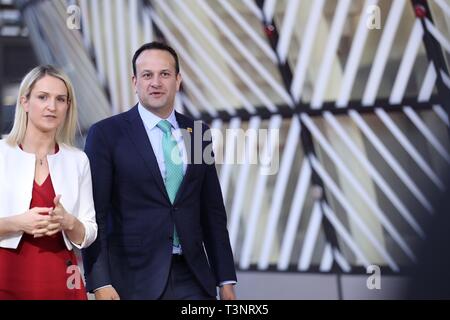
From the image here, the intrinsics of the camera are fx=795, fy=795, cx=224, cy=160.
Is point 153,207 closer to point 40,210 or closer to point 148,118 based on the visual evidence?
point 148,118

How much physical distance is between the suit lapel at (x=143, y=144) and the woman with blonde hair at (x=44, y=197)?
270mm

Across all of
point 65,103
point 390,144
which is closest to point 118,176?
point 65,103

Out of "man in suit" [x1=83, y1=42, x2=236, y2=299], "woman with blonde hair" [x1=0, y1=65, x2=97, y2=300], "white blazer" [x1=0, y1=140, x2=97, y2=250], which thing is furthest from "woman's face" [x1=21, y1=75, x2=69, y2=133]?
"man in suit" [x1=83, y1=42, x2=236, y2=299]

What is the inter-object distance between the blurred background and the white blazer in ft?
Result: 2.71

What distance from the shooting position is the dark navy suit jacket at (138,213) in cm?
341

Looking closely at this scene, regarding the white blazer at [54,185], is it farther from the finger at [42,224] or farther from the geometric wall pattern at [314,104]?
the geometric wall pattern at [314,104]

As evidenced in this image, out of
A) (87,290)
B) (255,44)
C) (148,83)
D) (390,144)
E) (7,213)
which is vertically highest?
(255,44)

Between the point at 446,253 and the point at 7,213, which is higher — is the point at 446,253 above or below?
below

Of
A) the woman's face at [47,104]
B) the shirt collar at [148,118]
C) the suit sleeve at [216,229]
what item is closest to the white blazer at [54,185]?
the woman's face at [47,104]

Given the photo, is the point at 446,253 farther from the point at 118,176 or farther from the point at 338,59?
the point at 118,176

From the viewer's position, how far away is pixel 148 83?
11.6 ft

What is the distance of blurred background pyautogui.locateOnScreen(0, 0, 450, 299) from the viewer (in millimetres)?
4188

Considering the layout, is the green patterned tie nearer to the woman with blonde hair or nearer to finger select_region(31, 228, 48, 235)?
the woman with blonde hair

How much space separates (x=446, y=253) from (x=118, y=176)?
185cm
